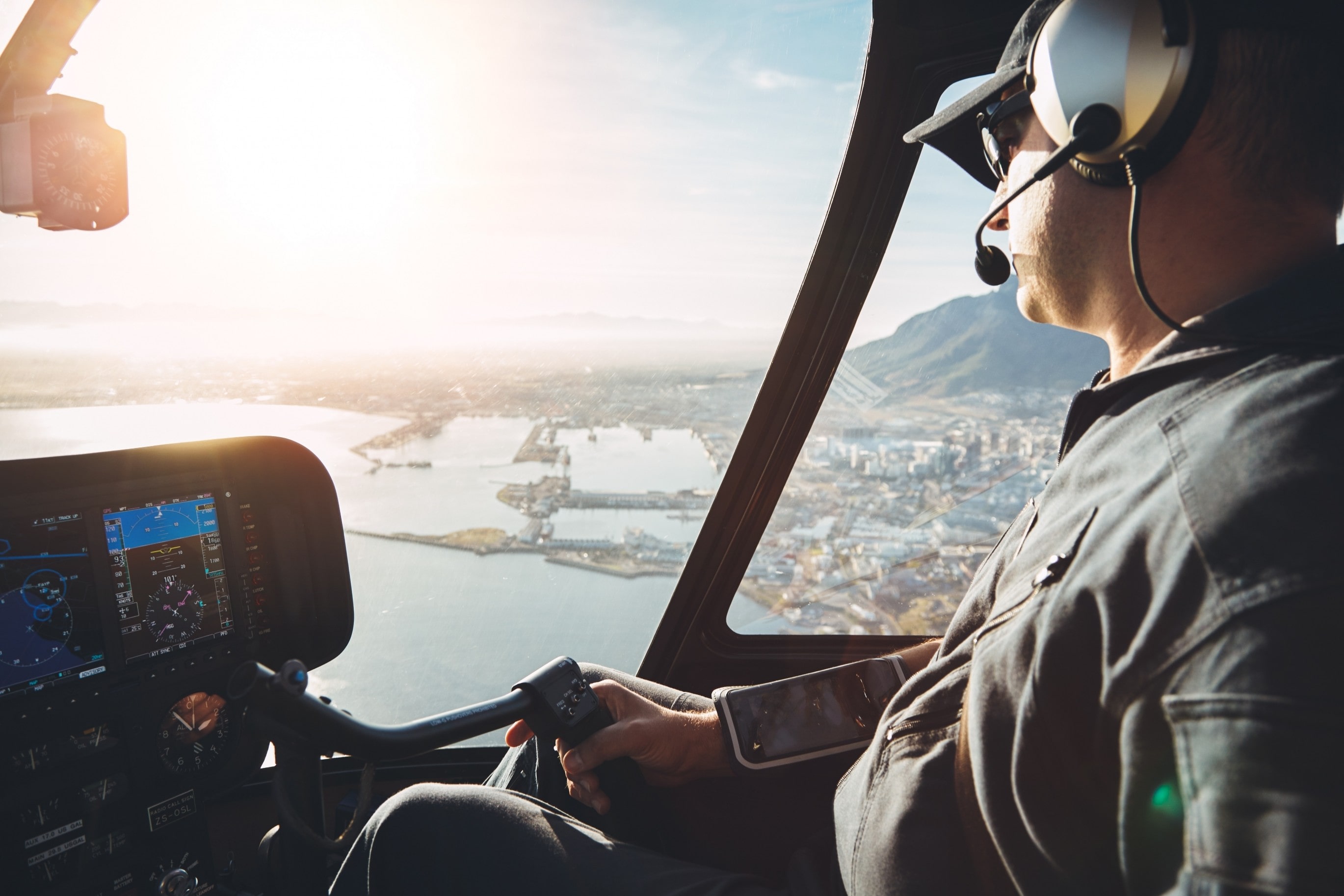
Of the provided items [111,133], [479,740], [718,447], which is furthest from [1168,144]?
[479,740]

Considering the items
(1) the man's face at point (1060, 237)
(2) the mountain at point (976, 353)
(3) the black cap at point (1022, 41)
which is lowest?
(2) the mountain at point (976, 353)

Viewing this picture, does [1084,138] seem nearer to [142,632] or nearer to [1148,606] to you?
[1148,606]

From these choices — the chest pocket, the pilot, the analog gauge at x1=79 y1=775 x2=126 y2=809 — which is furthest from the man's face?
the analog gauge at x1=79 y1=775 x2=126 y2=809

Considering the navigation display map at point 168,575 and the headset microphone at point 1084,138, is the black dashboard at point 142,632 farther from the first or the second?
the headset microphone at point 1084,138

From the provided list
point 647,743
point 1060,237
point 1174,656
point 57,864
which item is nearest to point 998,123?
point 1060,237

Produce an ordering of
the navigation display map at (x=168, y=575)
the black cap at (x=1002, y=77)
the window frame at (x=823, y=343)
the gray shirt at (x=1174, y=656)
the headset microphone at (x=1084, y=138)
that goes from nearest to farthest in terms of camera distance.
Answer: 1. the gray shirt at (x=1174, y=656)
2. the headset microphone at (x=1084, y=138)
3. the black cap at (x=1002, y=77)
4. the navigation display map at (x=168, y=575)
5. the window frame at (x=823, y=343)

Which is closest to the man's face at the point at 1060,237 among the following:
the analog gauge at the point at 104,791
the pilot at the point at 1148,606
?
the pilot at the point at 1148,606
